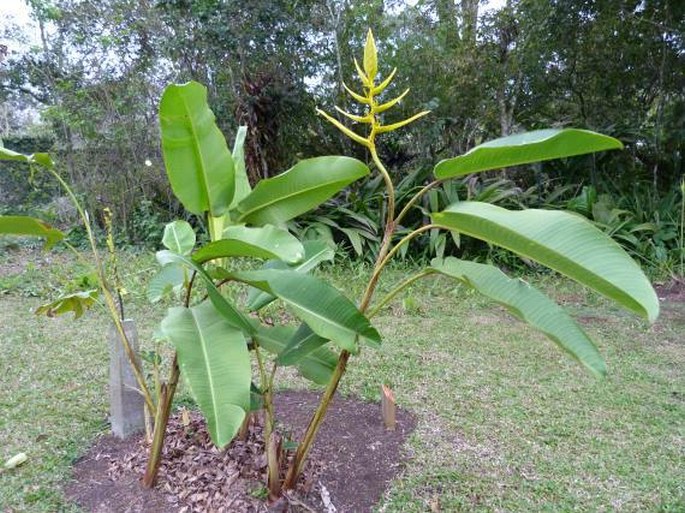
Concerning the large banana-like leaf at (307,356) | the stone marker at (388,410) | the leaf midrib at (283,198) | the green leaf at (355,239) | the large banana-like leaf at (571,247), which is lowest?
the green leaf at (355,239)

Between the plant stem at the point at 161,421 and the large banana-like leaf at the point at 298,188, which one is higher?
the large banana-like leaf at the point at 298,188

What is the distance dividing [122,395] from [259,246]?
1201 millimetres

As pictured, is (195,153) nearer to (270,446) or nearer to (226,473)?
(270,446)

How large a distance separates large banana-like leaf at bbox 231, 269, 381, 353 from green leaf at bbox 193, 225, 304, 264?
0.08m

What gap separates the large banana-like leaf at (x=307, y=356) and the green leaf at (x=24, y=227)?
647 mm

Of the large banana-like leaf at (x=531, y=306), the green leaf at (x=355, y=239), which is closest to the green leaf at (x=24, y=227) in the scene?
the large banana-like leaf at (x=531, y=306)

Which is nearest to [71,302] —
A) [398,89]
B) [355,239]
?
[355,239]

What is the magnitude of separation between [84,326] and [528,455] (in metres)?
3.12

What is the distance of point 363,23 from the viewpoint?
6.41 m

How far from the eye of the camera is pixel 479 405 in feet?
8.12

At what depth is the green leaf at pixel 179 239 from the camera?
5.32 feet

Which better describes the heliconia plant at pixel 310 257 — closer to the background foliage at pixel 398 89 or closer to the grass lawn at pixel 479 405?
the grass lawn at pixel 479 405

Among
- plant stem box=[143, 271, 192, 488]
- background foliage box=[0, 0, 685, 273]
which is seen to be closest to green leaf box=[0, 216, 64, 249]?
plant stem box=[143, 271, 192, 488]

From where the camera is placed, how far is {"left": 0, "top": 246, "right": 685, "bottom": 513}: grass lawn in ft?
5.98
